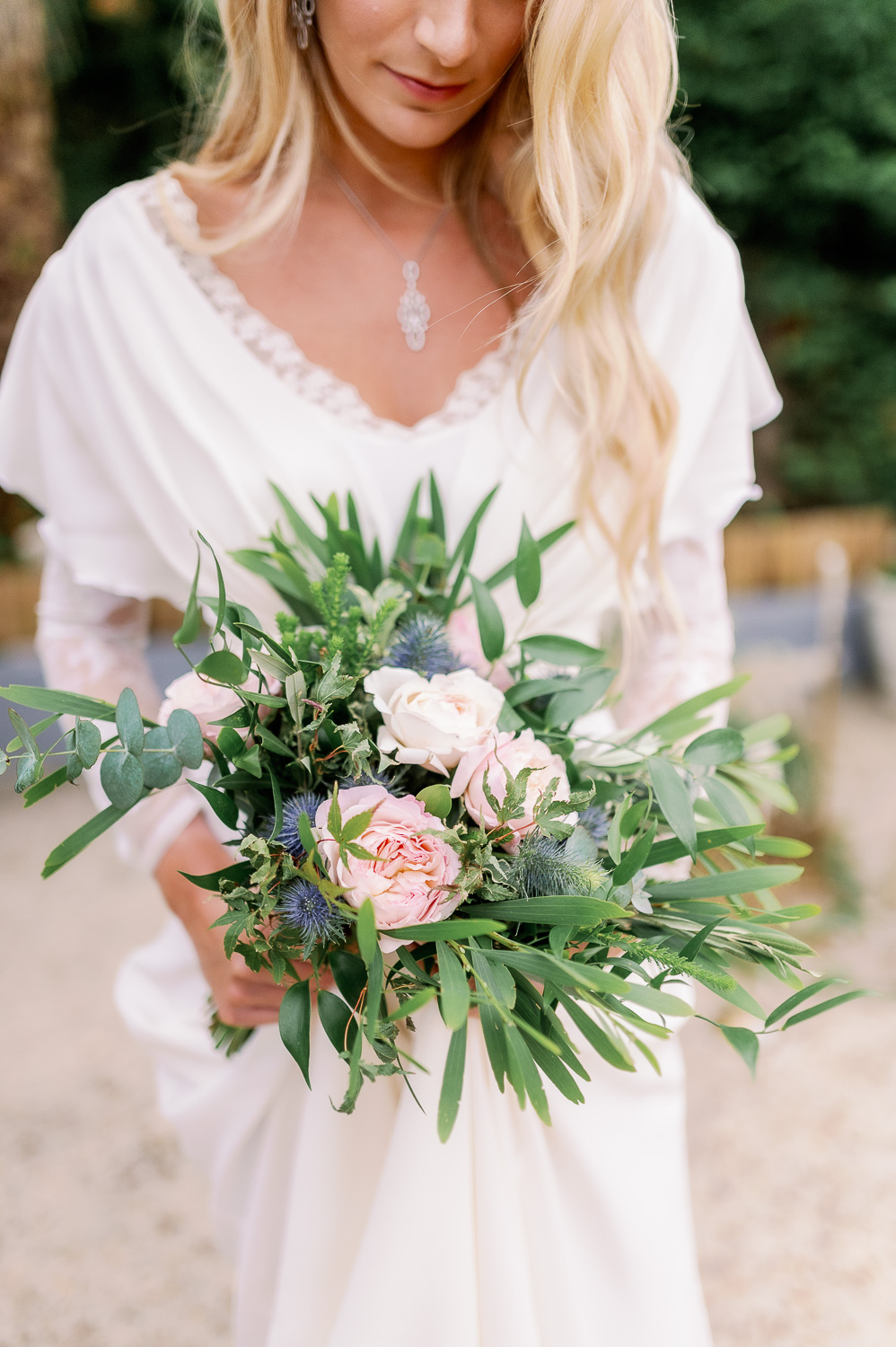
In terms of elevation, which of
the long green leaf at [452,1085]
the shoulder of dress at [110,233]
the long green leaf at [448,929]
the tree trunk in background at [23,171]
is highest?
the tree trunk in background at [23,171]

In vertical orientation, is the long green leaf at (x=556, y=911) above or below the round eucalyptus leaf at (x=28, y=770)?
below

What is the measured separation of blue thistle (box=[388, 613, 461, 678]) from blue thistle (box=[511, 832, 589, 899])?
0.17m

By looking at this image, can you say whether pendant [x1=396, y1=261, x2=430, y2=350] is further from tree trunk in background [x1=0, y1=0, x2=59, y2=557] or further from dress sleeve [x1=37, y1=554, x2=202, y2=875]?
tree trunk in background [x1=0, y1=0, x2=59, y2=557]

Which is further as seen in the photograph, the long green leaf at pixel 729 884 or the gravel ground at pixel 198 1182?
the gravel ground at pixel 198 1182

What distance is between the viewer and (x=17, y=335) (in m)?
1.20

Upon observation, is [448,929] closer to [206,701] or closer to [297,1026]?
[297,1026]

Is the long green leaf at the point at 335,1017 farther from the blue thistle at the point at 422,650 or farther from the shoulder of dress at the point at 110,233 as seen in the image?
the shoulder of dress at the point at 110,233

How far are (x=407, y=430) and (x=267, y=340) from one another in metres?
0.18

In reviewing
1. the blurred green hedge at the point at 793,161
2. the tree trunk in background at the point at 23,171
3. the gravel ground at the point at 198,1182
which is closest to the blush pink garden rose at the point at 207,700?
the gravel ground at the point at 198,1182

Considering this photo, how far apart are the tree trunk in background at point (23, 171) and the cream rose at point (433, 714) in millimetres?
3630

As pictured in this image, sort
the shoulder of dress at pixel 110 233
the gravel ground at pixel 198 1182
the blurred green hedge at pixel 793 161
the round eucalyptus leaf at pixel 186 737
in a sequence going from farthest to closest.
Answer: the blurred green hedge at pixel 793 161, the gravel ground at pixel 198 1182, the shoulder of dress at pixel 110 233, the round eucalyptus leaf at pixel 186 737

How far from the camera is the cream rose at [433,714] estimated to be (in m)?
0.75

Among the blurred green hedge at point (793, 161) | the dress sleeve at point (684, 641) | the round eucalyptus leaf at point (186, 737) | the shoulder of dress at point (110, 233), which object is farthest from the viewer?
the blurred green hedge at point (793, 161)

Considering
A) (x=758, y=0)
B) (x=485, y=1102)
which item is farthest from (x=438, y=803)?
(x=758, y=0)
